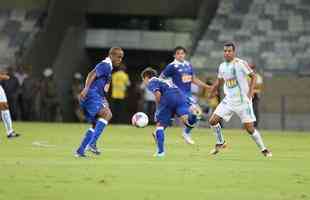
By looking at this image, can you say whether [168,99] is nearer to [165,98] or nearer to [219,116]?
[165,98]

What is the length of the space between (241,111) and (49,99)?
75.4 ft

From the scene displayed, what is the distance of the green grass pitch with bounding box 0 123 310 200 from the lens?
1274 cm

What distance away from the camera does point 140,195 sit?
1254cm

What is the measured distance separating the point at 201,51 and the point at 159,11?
18.4 feet

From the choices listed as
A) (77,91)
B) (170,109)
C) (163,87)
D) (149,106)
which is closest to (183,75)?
(163,87)

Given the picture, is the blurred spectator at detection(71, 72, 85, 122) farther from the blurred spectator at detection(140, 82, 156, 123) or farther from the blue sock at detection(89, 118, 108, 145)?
the blue sock at detection(89, 118, 108, 145)

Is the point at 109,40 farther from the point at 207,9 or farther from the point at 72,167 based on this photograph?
the point at 72,167

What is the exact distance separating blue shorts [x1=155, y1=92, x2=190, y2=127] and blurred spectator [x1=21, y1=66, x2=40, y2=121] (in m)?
19.1

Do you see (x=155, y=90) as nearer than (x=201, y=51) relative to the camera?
Yes

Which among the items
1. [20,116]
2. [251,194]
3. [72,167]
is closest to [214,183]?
[251,194]

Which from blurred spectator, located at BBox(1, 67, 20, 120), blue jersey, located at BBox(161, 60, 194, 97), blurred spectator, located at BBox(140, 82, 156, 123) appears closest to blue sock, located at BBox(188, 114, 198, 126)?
blue jersey, located at BBox(161, 60, 194, 97)

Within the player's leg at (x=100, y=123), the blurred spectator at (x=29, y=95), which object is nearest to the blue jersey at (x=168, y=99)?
the player's leg at (x=100, y=123)

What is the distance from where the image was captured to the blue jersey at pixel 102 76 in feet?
63.3

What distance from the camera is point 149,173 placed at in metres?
15.5
